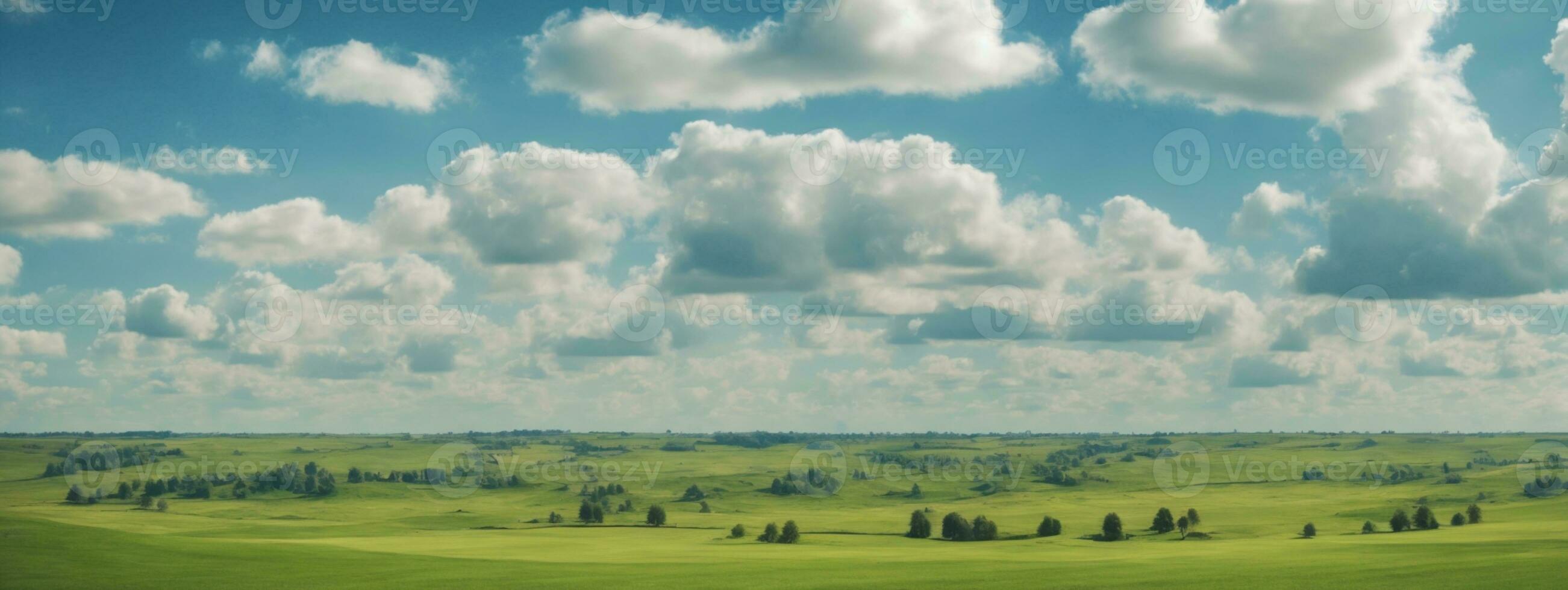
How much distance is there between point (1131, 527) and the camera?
18650 centimetres

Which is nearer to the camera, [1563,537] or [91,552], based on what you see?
[91,552]

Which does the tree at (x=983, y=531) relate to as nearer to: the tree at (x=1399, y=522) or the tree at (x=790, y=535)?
the tree at (x=790, y=535)

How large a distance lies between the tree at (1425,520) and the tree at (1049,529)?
169 feet

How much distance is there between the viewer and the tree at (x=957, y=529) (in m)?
162

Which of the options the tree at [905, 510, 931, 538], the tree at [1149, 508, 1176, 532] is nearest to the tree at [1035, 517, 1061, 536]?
the tree at [1149, 508, 1176, 532]

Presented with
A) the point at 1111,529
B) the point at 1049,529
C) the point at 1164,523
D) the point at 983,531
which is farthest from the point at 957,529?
the point at 1164,523

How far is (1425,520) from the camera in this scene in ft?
504

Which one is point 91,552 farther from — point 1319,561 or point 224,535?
point 1319,561

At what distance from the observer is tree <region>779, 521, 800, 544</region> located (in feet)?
513

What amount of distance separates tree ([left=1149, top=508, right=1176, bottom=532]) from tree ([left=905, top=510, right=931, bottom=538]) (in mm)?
36646

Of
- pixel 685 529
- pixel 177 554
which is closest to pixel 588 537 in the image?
pixel 685 529

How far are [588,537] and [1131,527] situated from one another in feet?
313

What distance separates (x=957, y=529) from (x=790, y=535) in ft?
89.1

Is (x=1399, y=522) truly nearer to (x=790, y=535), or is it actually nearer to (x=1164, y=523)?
(x=1164, y=523)
